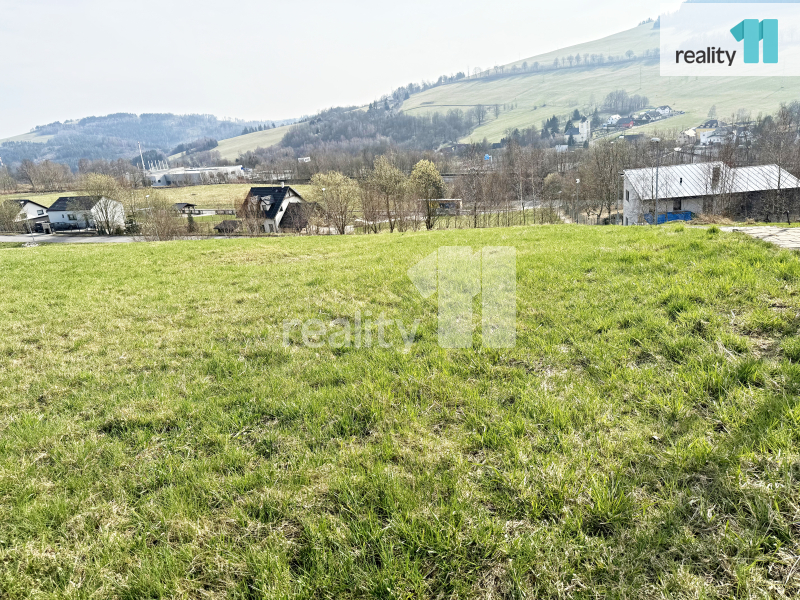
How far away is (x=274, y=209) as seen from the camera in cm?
5984

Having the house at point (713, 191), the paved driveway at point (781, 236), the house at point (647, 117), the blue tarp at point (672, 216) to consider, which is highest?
the house at point (647, 117)

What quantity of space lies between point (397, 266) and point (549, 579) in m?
8.18

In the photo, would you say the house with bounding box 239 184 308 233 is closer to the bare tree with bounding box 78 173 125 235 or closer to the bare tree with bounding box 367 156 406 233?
the bare tree with bounding box 367 156 406 233

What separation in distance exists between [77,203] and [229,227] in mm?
30739

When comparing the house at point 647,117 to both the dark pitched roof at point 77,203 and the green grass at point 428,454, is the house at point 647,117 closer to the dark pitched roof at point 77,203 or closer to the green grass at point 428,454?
the dark pitched roof at point 77,203

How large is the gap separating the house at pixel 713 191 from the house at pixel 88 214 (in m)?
73.5

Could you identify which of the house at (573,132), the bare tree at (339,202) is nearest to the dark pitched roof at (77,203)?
the bare tree at (339,202)

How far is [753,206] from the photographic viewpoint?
42.9 metres

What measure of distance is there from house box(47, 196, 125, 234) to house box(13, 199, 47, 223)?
10.1 feet

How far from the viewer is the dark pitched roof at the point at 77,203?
213ft

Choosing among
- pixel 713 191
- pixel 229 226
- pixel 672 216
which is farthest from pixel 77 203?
pixel 713 191

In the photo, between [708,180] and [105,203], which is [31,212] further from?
[708,180]

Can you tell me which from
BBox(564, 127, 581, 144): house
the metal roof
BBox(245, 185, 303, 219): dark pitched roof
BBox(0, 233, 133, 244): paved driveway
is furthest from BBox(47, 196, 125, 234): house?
Result: BBox(564, 127, 581, 144): house

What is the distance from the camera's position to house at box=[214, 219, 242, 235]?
61.0m
